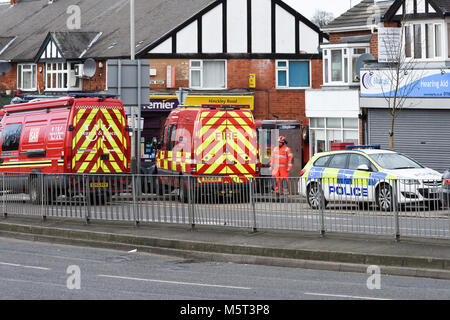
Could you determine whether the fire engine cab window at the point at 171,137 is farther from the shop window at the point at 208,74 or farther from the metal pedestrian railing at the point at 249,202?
the shop window at the point at 208,74

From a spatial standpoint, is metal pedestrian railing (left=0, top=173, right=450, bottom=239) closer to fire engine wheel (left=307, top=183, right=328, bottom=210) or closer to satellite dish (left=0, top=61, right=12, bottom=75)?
fire engine wheel (left=307, top=183, right=328, bottom=210)

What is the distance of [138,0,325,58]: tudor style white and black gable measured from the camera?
42.5 meters

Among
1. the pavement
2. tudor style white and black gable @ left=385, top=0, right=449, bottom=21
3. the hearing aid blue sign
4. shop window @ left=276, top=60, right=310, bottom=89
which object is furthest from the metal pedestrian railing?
shop window @ left=276, top=60, right=310, bottom=89

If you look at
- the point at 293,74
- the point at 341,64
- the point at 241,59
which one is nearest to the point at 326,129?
the point at 341,64

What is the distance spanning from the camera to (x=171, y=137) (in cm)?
2622

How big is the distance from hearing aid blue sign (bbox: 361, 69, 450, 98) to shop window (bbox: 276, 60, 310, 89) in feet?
37.9

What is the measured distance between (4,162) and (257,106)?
2010 cm

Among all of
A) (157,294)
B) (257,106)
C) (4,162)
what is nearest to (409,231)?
(157,294)

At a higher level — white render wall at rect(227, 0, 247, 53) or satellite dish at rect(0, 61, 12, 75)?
white render wall at rect(227, 0, 247, 53)

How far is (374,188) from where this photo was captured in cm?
1342

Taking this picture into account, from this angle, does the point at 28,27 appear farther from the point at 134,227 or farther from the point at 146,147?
the point at 134,227

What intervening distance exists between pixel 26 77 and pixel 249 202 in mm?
36515

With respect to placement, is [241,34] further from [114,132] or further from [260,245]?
[260,245]
